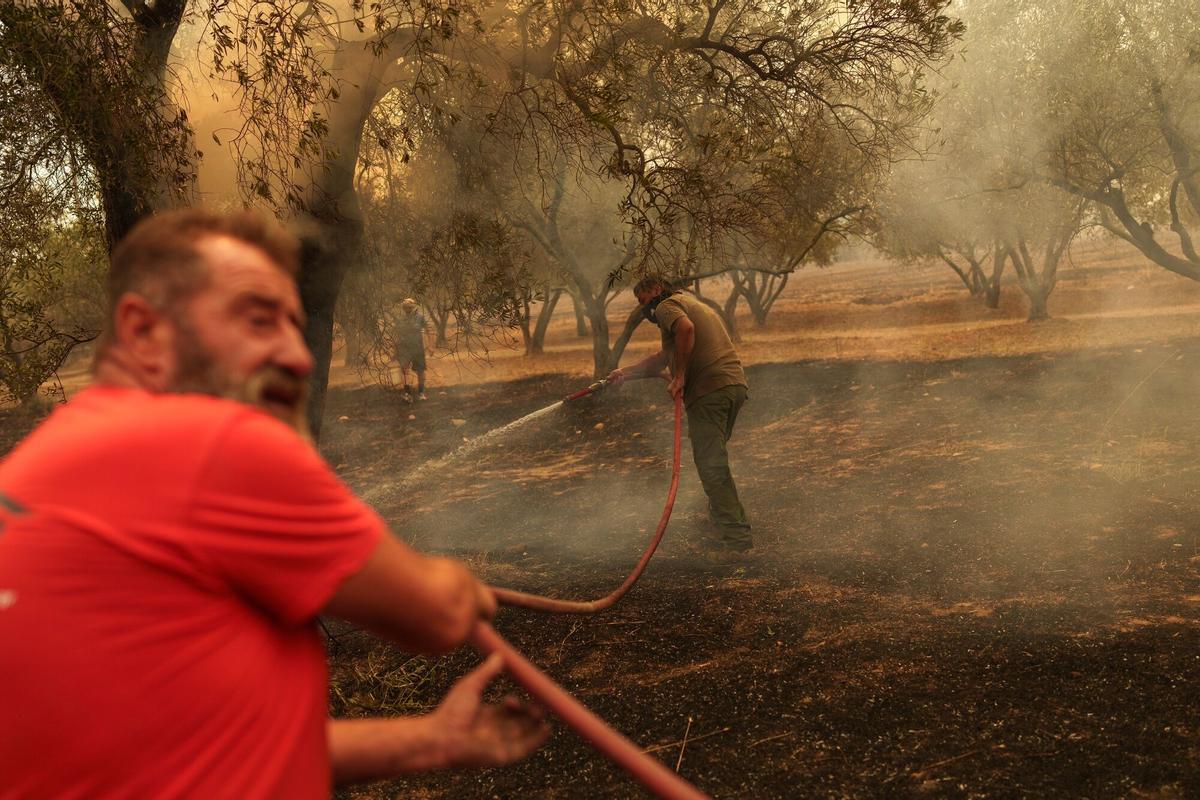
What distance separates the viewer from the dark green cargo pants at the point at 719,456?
649 centimetres

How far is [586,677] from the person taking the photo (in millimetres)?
4582

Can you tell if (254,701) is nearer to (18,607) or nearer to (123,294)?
(18,607)

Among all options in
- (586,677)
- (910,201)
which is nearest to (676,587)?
(586,677)

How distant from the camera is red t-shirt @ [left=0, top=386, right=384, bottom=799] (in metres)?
0.97

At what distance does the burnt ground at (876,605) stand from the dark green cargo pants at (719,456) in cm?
28

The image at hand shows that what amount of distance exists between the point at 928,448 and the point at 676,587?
4465 mm

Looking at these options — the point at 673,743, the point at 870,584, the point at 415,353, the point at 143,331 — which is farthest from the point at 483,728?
the point at 415,353

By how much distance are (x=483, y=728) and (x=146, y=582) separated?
54 centimetres

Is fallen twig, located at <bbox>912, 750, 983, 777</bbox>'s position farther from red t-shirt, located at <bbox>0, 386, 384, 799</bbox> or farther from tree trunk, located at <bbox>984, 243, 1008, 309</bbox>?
tree trunk, located at <bbox>984, 243, 1008, 309</bbox>

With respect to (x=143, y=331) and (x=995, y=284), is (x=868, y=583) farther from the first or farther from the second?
(x=995, y=284)

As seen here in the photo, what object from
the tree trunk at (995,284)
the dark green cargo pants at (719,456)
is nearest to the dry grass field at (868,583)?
the dark green cargo pants at (719,456)

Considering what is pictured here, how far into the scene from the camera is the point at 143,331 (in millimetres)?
1121

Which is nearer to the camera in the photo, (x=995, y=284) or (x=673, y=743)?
(x=673, y=743)

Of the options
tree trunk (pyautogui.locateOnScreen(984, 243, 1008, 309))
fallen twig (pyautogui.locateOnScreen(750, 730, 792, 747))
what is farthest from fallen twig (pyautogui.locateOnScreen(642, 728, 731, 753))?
tree trunk (pyautogui.locateOnScreen(984, 243, 1008, 309))
